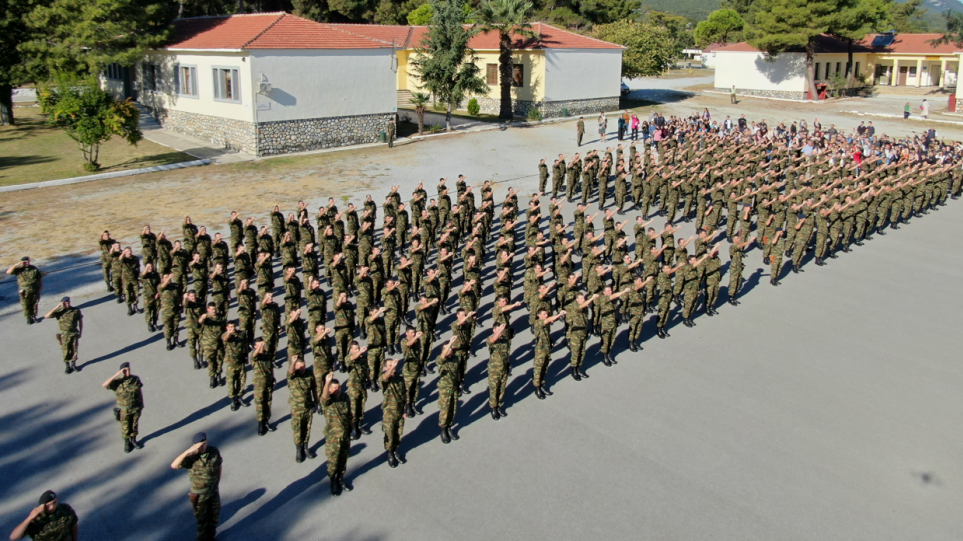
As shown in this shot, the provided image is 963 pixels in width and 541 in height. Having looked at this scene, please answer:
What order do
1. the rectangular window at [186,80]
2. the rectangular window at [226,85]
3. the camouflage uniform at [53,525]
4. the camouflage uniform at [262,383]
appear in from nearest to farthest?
the camouflage uniform at [53,525], the camouflage uniform at [262,383], the rectangular window at [226,85], the rectangular window at [186,80]

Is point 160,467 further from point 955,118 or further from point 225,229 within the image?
point 955,118

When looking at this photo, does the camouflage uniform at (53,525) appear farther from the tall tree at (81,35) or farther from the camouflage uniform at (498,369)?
the tall tree at (81,35)

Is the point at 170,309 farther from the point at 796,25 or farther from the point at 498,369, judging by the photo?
the point at 796,25

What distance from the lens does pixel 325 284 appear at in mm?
13117

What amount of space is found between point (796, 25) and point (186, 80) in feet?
98.4

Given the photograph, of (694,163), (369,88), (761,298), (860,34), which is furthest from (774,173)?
(860,34)

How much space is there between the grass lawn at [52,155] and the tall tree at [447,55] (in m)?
9.91

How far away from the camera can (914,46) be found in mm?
48062

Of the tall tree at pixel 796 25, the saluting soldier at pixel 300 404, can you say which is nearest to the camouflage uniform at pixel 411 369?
the saluting soldier at pixel 300 404

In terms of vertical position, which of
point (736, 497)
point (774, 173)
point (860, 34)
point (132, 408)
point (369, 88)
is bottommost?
point (736, 497)

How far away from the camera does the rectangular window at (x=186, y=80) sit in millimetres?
27734

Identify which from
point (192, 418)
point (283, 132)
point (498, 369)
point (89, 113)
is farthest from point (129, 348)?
point (283, 132)

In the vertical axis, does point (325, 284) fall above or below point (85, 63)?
below

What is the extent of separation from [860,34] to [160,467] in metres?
40.5
